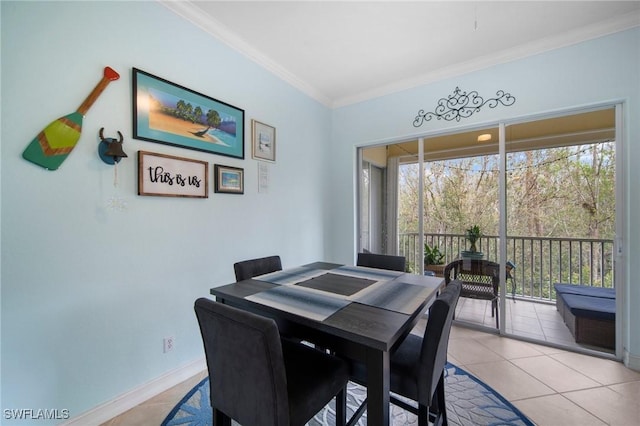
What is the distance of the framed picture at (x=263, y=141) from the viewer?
2551mm

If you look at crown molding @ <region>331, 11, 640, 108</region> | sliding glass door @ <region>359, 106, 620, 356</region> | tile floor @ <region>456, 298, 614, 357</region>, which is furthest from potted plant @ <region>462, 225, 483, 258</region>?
crown molding @ <region>331, 11, 640, 108</region>

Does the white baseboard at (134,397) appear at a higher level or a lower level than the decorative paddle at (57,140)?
lower

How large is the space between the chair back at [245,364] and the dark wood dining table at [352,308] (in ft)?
0.77

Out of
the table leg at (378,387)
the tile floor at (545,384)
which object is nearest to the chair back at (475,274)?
the tile floor at (545,384)

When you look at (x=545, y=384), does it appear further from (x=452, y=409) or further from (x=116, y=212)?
(x=116, y=212)

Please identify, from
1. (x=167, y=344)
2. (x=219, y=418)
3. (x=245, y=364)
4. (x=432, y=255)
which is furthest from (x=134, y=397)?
(x=432, y=255)

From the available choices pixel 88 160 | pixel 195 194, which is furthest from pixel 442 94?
pixel 88 160

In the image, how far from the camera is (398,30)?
221 cm

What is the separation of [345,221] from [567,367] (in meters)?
2.52

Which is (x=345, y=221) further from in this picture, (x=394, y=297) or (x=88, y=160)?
(x=88, y=160)

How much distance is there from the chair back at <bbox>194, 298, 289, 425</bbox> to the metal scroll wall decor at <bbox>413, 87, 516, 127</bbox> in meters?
2.90

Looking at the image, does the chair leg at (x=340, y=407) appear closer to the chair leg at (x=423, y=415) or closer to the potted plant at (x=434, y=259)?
the chair leg at (x=423, y=415)

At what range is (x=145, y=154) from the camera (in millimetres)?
1722

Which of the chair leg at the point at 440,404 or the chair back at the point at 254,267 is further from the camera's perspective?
the chair back at the point at 254,267
